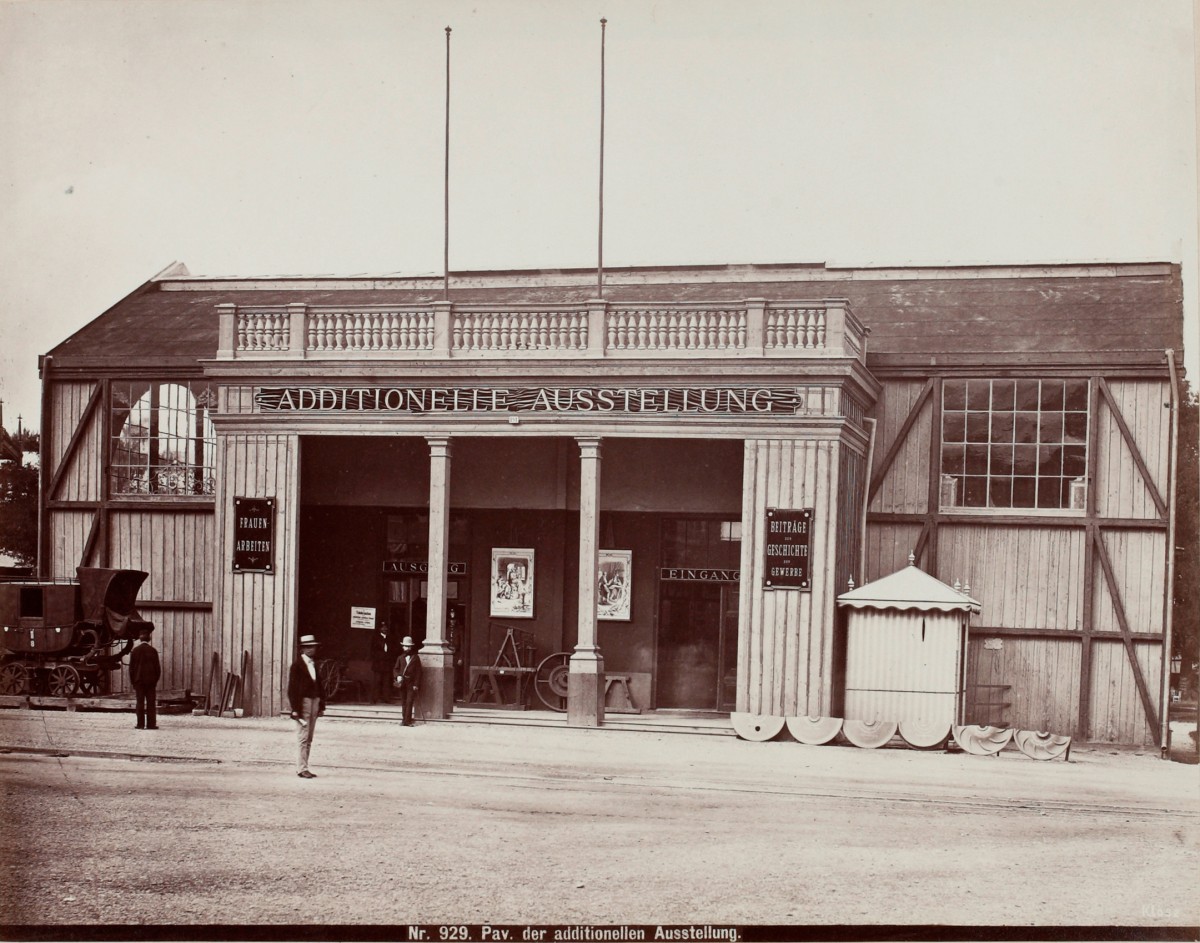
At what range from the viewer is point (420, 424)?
71.1 ft

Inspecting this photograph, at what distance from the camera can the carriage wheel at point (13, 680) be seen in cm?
2366

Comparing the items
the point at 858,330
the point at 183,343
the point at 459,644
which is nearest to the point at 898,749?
the point at 858,330

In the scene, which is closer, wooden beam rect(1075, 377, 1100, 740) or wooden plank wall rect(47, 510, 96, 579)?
wooden beam rect(1075, 377, 1100, 740)

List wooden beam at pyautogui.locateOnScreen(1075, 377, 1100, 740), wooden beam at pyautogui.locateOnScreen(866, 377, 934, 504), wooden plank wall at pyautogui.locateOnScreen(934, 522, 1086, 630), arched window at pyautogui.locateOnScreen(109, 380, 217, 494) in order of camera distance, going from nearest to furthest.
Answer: wooden beam at pyautogui.locateOnScreen(1075, 377, 1100, 740), wooden plank wall at pyautogui.locateOnScreen(934, 522, 1086, 630), wooden beam at pyautogui.locateOnScreen(866, 377, 934, 504), arched window at pyautogui.locateOnScreen(109, 380, 217, 494)

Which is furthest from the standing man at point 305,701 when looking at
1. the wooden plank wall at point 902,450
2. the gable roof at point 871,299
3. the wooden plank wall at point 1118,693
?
the wooden plank wall at point 1118,693

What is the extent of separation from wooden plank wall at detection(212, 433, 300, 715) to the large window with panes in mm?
10211

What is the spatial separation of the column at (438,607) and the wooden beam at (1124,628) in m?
9.92

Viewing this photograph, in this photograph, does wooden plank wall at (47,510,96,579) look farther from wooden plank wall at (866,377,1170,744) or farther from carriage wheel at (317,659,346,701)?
wooden plank wall at (866,377,1170,744)

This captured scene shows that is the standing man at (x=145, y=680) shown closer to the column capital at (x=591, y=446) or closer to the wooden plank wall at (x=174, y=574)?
the wooden plank wall at (x=174, y=574)

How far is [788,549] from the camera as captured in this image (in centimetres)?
2044

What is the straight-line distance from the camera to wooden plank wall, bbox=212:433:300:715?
21.8 metres

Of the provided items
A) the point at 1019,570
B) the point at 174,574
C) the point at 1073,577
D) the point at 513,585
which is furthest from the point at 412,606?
the point at 1073,577

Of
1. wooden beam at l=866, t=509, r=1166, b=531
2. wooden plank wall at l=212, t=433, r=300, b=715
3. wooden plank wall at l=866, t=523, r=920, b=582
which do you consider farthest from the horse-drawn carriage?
wooden beam at l=866, t=509, r=1166, b=531

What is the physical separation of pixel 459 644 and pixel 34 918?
14.8 metres
